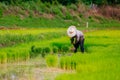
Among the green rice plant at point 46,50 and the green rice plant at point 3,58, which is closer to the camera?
the green rice plant at point 3,58

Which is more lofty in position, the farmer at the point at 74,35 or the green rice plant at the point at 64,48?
the farmer at the point at 74,35

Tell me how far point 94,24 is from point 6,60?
876 inches

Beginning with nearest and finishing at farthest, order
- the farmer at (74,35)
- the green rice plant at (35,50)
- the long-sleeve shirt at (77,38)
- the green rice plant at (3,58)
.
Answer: the green rice plant at (3,58) → the farmer at (74,35) → the long-sleeve shirt at (77,38) → the green rice plant at (35,50)

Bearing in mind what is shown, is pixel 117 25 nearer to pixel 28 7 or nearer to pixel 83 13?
pixel 83 13

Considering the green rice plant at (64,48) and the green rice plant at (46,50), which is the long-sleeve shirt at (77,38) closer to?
the green rice plant at (46,50)

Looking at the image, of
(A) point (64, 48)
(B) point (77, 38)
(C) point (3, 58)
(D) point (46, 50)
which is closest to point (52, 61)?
(C) point (3, 58)

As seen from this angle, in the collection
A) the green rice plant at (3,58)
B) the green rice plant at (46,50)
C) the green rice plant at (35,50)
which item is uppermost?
the green rice plant at (3,58)

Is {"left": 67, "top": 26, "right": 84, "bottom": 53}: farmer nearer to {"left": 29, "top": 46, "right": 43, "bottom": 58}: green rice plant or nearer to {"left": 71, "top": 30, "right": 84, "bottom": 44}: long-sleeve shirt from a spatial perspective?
{"left": 71, "top": 30, "right": 84, "bottom": 44}: long-sleeve shirt

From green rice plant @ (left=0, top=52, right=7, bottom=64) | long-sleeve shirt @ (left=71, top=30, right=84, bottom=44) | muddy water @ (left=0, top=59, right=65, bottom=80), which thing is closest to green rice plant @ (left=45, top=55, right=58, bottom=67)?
muddy water @ (left=0, top=59, right=65, bottom=80)

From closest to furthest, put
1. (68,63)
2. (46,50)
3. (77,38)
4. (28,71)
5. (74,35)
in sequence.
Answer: (28,71)
(68,63)
(74,35)
(77,38)
(46,50)

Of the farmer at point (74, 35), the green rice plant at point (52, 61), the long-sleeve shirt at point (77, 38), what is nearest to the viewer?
the green rice plant at point (52, 61)

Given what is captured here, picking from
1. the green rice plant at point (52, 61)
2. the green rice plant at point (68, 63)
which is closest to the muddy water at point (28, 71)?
the green rice plant at point (52, 61)

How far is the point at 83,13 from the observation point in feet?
117

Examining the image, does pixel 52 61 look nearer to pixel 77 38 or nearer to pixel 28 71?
pixel 28 71
